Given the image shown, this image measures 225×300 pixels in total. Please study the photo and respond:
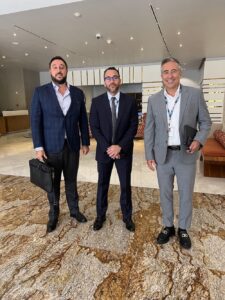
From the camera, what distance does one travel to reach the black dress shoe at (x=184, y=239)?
214 cm

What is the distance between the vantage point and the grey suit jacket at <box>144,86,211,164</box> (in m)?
1.94

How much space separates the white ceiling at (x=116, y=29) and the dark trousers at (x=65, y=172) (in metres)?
4.26

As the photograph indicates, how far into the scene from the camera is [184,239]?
7.11 feet

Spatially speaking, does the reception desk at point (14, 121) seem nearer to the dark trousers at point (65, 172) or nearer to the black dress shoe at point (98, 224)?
the dark trousers at point (65, 172)

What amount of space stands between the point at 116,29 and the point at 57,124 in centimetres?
594

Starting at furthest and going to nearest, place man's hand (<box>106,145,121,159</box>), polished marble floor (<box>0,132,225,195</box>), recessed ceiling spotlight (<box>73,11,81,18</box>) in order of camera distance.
→ recessed ceiling spotlight (<box>73,11,81,18</box>) < polished marble floor (<box>0,132,225,195</box>) < man's hand (<box>106,145,121,159</box>)

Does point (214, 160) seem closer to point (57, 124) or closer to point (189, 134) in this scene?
point (189, 134)

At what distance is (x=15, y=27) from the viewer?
6.75 metres

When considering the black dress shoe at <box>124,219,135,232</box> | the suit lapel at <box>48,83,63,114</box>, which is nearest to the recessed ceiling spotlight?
the suit lapel at <box>48,83,63,114</box>

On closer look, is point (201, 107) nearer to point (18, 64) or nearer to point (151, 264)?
point (151, 264)

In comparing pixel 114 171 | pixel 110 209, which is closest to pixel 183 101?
pixel 110 209

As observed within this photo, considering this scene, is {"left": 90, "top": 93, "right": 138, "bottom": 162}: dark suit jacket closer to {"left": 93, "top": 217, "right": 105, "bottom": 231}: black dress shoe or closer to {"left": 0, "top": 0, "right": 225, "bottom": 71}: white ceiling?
{"left": 93, "top": 217, "right": 105, "bottom": 231}: black dress shoe

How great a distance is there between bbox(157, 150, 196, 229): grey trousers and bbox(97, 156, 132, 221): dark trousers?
347 mm

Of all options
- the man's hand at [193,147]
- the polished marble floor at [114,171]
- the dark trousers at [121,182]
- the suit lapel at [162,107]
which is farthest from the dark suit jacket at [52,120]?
the polished marble floor at [114,171]
